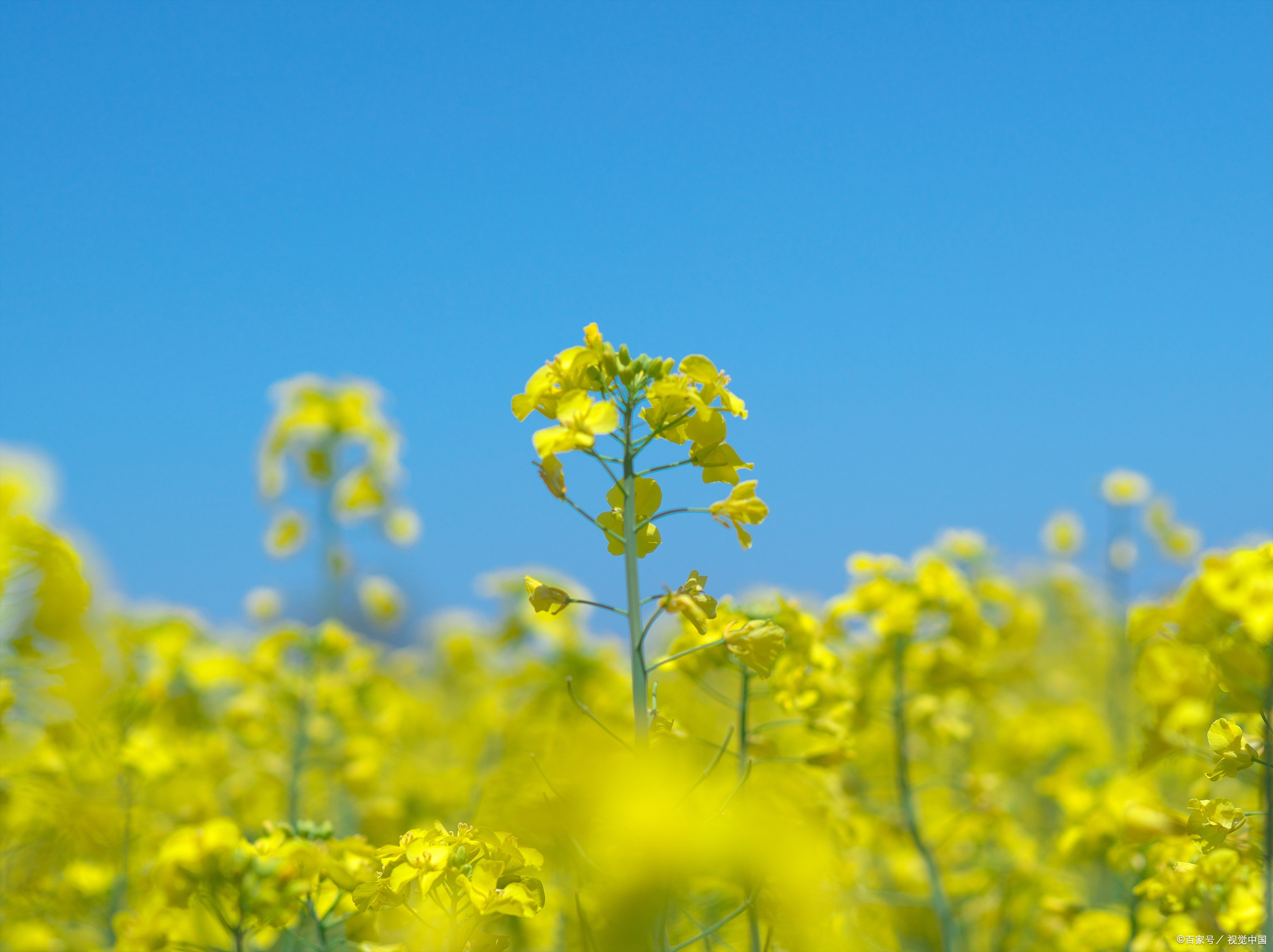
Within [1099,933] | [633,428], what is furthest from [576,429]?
[1099,933]

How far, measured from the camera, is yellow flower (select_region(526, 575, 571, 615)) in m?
1.73

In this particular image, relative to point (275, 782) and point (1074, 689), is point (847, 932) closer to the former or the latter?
point (275, 782)

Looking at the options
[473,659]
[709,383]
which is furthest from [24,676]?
[473,659]

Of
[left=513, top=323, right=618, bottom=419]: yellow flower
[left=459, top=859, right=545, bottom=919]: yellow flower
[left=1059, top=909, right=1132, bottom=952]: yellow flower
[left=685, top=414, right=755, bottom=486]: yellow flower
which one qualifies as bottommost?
[left=1059, top=909, right=1132, bottom=952]: yellow flower

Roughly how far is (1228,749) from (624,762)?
59.2 inches

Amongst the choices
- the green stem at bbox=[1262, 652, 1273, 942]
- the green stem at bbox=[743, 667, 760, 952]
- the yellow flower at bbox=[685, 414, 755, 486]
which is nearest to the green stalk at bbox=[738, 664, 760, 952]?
the green stem at bbox=[743, 667, 760, 952]

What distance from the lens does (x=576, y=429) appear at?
174 centimetres

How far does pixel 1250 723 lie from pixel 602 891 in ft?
7.92

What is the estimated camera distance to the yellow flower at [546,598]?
68.1 inches

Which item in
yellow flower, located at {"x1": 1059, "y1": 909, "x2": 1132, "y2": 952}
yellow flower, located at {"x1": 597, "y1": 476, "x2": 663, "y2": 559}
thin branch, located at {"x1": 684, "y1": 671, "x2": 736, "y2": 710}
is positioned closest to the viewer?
yellow flower, located at {"x1": 597, "y1": 476, "x2": 663, "y2": 559}

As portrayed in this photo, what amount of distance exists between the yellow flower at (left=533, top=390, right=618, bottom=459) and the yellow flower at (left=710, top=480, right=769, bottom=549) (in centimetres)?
29

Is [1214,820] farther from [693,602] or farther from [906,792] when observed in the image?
[906,792]

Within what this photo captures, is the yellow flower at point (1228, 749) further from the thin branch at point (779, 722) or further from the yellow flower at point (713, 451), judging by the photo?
the yellow flower at point (713, 451)

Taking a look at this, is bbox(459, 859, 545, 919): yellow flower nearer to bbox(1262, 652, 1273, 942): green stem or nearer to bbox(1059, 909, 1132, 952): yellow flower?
bbox(1262, 652, 1273, 942): green stem
